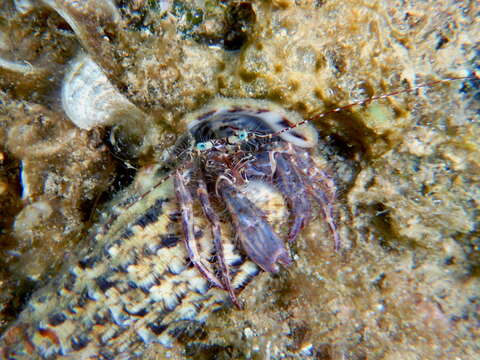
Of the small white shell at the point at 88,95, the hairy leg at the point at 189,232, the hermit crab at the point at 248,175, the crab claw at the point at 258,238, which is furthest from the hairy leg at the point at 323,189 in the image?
the small white shell at the point at 88,95

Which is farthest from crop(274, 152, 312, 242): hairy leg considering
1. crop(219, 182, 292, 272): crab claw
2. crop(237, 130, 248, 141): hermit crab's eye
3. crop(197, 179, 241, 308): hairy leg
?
crop(197, 179, 241, 308): hairy leg

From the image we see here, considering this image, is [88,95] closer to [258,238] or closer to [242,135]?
[242,135]

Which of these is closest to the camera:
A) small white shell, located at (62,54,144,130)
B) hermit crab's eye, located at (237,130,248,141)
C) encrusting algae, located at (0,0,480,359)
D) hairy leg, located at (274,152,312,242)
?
encrusting algae, located at (0,0,480,359)

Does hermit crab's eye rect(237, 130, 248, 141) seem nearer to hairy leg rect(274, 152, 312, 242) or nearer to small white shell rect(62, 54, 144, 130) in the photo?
hairy leg rect(274, 152, 312, 242)

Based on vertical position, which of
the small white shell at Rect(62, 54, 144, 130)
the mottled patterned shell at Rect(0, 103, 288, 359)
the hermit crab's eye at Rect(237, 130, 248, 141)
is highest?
the small white shell at Rect(62, 54, 144, 130)

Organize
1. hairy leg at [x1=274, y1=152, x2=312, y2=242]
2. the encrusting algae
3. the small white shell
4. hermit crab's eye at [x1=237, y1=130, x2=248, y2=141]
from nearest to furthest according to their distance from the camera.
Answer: the encrusting algae
the small white shell
hairy leg at [x1=274, y1=152, x2=312, y2=242]
hermit crab's eye at [x1=237, y1=130, x2=248, y2=141]

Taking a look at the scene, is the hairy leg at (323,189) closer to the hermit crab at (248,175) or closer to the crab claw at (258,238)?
the hermit crab at (248,175)

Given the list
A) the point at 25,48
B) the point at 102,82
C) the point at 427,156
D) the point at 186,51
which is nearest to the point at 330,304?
the point at 427,156
